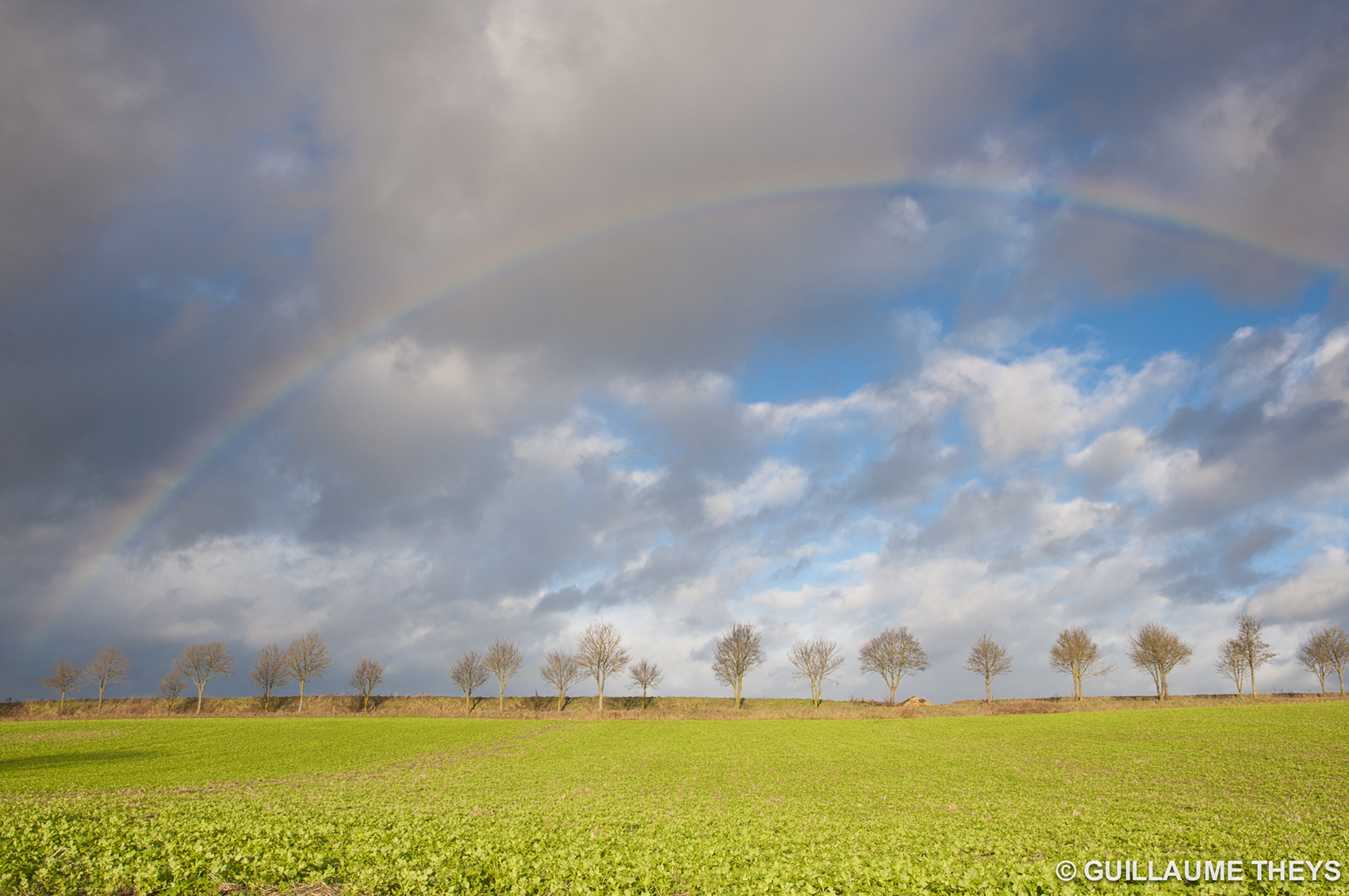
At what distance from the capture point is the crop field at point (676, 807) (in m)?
13.7

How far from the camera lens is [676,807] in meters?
30.1

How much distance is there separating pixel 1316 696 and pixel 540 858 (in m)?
122

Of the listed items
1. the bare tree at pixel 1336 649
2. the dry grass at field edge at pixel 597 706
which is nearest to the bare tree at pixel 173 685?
the dry grass at field edge at pixel 597 706

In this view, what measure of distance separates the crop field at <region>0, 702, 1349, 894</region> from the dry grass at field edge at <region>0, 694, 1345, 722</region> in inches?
928

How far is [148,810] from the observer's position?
20.9 metres

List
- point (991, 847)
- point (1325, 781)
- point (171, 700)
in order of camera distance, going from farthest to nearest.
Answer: point (171, 700) → point (1325, 781) → point (991, 847)

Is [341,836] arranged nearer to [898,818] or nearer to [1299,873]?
[898,818]

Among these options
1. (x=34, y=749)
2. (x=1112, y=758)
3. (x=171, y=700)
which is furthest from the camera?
(x=171, y=700)

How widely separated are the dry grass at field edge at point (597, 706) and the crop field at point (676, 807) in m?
23.6

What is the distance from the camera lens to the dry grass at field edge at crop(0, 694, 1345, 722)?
95000 millimetres

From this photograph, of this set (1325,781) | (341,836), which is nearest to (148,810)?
(341,836)

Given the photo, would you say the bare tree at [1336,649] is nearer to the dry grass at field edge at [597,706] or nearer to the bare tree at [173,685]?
the dry grass at field edge at [597,706]

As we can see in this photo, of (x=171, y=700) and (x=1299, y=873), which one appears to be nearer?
(x=1299, y=873)

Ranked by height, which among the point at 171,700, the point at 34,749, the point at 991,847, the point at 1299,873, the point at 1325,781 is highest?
the point at 1299,873
